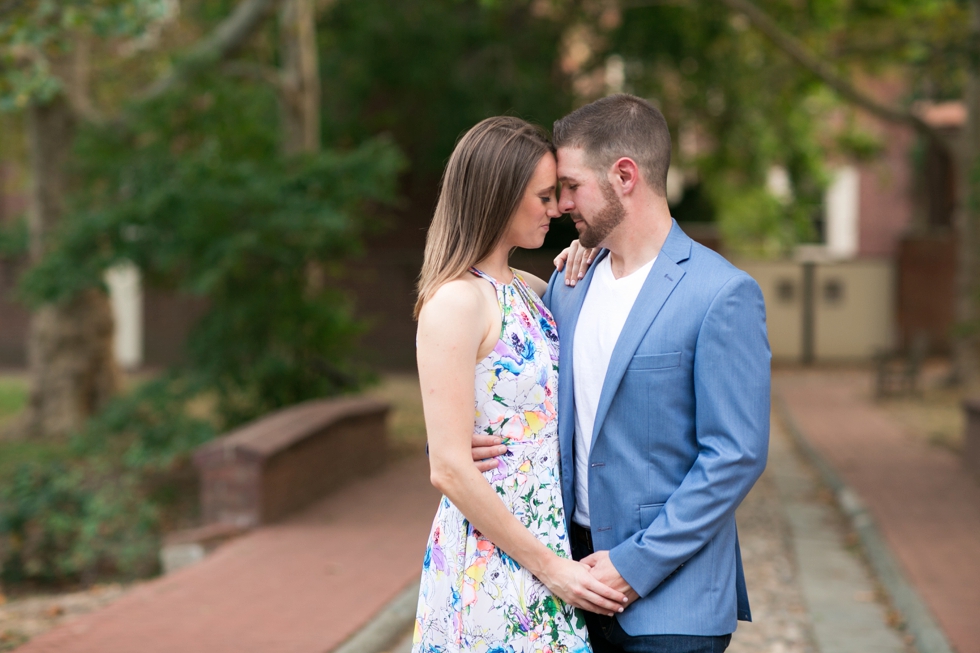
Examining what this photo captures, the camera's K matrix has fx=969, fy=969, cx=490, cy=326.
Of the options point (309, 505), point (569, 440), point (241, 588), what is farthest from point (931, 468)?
point (569, 440)

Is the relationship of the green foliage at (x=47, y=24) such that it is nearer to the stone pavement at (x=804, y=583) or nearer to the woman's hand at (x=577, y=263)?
the stone pavement at (x=804, y=583)

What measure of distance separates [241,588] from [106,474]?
325 cm

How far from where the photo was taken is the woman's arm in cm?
218

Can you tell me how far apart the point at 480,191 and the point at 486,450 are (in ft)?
2.00

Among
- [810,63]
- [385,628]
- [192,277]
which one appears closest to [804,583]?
[385,628]

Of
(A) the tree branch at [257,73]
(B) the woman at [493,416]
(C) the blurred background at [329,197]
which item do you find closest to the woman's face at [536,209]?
(B) the woman at [493,416]

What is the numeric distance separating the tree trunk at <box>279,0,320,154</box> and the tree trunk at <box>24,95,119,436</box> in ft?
9.51

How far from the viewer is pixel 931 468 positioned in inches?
371

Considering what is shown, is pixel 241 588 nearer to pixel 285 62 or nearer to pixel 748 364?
pixel 748 364

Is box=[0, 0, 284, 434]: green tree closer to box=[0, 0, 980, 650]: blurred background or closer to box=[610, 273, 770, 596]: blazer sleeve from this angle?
box=[0, 0, 980, 650]: blurred background

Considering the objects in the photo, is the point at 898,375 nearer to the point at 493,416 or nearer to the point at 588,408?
the point at 588,408

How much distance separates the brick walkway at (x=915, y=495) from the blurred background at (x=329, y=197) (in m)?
0.65

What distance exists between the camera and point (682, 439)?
2242 mm

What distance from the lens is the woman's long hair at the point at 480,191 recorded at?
2260 millimetres
